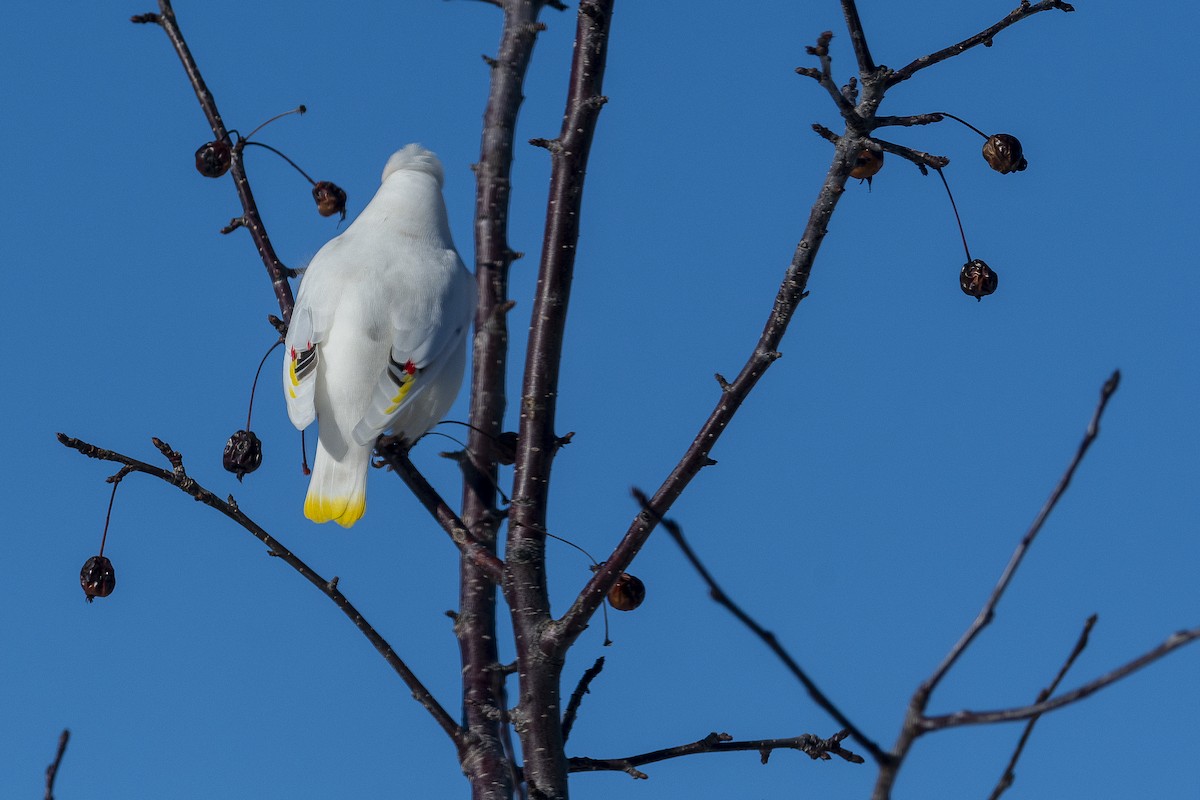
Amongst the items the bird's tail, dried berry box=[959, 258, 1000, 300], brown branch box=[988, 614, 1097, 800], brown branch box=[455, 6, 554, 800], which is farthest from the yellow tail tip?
brown branch box=[988, 614, 1097, 800]

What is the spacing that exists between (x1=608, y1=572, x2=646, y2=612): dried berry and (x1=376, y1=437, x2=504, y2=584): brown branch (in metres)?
0.33

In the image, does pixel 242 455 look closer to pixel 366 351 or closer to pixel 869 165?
pixel 366 351

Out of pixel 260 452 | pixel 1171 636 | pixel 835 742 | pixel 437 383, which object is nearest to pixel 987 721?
pixel 1171 636

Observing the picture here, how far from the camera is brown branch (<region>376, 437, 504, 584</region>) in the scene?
10.5ft

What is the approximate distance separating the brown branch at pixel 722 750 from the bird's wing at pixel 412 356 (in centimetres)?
150

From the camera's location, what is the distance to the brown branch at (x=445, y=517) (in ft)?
10.5

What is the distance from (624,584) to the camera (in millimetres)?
3559

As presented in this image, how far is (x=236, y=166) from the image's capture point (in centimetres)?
408

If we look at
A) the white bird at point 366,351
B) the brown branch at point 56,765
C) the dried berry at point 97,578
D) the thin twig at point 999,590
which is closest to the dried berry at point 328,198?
the white bird at point 366,351

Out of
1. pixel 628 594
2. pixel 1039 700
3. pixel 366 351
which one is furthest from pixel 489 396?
pixel 1039 700

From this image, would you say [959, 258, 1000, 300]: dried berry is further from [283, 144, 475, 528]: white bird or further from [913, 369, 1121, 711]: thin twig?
[913, 369, 1121, 711]: thin twig

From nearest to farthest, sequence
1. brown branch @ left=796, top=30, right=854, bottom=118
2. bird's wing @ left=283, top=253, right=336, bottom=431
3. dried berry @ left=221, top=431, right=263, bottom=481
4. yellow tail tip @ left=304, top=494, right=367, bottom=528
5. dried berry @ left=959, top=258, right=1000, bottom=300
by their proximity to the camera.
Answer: brown branch @ left=796, top=30, right=854, bottom=118
dried berry @ left=959, top=258, right=1000, bottom=300
dried berry @ left=221, top=431, right=263, bottom=481
yellow tail tip @ left=304, top=494, right=367, bottom=528
bird's wing @ left=283, top=253, right=336, bottom=431

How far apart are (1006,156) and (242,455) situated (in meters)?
2.21

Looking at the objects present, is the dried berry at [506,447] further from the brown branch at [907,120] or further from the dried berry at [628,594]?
the brown branch at [907,120]
